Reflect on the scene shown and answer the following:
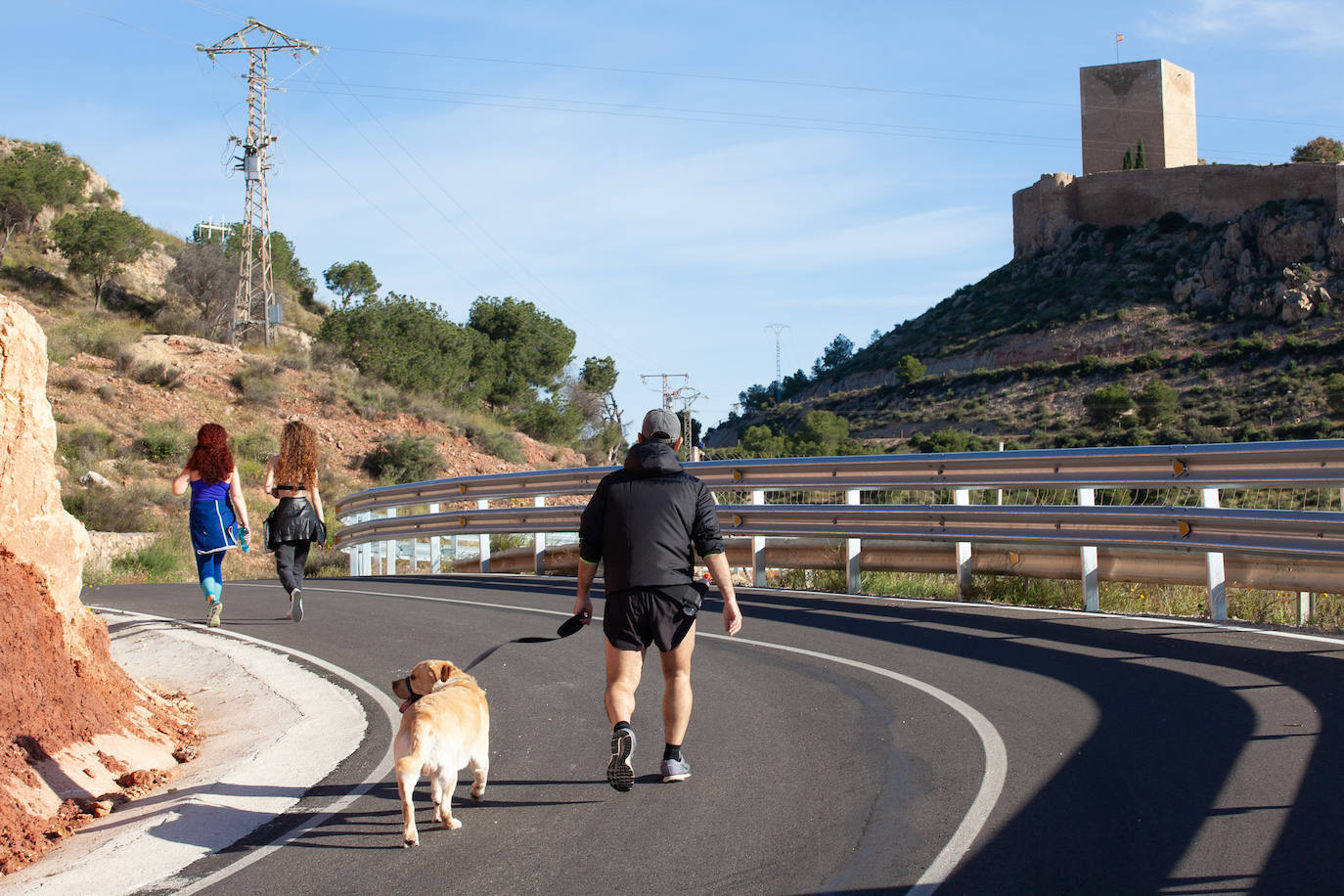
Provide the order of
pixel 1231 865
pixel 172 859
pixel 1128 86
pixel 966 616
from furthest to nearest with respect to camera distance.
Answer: pixel 1128 86, pixel 966 616, pixel 172 859, pixel 1231 865

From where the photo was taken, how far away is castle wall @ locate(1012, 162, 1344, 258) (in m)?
85.3

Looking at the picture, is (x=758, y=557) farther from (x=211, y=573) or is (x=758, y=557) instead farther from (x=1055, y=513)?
(x=211, y=573)

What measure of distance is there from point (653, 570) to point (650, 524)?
226 mm

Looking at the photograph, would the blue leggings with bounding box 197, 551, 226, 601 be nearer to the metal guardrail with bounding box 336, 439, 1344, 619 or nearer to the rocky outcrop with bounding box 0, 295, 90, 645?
the rocky outcrop with bounding box 0, 295, 90, 645

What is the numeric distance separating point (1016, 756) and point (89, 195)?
237 feet

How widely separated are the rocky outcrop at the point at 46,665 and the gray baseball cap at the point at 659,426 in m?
3.23

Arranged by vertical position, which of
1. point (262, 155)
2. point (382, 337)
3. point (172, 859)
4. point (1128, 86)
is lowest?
point (172, 859)

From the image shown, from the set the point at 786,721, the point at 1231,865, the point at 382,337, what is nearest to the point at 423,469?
the point at 382,337

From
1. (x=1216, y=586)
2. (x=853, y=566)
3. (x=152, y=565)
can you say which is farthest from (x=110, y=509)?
(x=1216, y=586)

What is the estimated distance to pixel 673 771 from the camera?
560 centimetres

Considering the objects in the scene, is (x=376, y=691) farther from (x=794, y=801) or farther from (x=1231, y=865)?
(x=1231, y=865)

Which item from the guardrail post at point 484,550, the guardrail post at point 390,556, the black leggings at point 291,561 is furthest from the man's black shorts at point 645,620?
the guardrail post at point 390,556

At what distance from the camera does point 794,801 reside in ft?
17.1

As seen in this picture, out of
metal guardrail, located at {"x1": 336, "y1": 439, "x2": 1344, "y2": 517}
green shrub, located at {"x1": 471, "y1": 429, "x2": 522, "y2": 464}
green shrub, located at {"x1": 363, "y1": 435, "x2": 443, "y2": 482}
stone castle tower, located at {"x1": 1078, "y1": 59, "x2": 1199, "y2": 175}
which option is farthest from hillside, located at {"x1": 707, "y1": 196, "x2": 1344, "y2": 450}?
metal guardrail, located at {"x1": 336, "y1": 439, "x2": 1344, "y2": 517}
